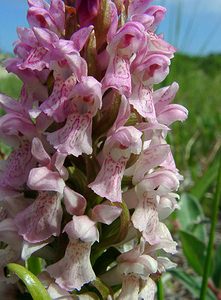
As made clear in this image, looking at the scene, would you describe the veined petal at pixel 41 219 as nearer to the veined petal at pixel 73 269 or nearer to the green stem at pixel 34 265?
the veined petal at pixel 73 269

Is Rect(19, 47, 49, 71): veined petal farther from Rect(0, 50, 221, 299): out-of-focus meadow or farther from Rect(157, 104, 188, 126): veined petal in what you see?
Rect(0, 50, 221, 299): out-of-focus meadow

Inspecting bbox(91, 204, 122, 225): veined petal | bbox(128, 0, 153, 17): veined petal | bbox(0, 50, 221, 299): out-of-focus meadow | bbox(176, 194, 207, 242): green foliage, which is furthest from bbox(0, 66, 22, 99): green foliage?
bbox(91, 204, 122, 225): veined petal

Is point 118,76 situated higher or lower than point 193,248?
higher

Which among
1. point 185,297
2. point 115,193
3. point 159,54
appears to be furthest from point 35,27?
point 185,297

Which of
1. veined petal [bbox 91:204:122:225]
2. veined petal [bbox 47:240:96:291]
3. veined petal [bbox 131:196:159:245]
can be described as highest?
veined petal [bbox 91:204:122:225]

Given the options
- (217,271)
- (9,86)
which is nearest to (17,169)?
(217,271)

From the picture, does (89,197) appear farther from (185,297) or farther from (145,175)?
(185,297)

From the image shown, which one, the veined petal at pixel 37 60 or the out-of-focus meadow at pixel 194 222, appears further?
the out-of-focus meadow at pixel 194 222

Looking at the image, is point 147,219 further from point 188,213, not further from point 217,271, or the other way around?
point 188,213

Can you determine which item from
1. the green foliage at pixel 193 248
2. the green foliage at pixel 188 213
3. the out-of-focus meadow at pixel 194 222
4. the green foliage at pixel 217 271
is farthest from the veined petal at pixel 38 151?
the green foliage at pixel 188 213
